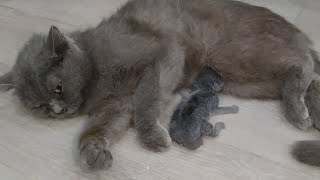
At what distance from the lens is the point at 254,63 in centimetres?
163

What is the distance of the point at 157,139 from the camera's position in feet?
4.79

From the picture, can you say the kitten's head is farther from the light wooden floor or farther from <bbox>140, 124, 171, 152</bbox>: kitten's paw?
<bbox>140, 124, 171, 152</bbox>: kitten's paw

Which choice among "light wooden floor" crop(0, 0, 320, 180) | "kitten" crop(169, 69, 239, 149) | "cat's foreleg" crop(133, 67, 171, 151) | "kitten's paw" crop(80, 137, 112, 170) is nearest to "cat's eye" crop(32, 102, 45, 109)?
"light wooden floor" crop(0, 0, 320, 180)

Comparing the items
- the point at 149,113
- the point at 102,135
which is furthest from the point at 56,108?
the point at 149,113

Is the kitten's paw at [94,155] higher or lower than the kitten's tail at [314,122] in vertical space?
lower

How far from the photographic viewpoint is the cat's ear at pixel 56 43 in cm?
148

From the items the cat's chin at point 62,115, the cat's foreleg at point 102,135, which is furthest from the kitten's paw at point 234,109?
the cat's chin at point 62,115

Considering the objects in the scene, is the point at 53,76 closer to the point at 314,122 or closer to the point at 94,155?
the point at 94,155

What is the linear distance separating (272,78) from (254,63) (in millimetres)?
96

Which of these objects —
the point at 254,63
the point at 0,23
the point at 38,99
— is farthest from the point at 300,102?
the point at 0,23

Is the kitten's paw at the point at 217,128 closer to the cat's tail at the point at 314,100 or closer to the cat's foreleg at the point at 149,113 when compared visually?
the cat's foreleg at the point at 149,113

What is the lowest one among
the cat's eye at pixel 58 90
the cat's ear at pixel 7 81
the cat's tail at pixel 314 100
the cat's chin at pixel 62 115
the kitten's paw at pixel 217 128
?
the cat's chin at pixel 62 115

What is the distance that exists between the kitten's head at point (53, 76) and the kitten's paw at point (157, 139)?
0.31 metres

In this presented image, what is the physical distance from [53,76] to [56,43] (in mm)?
125
